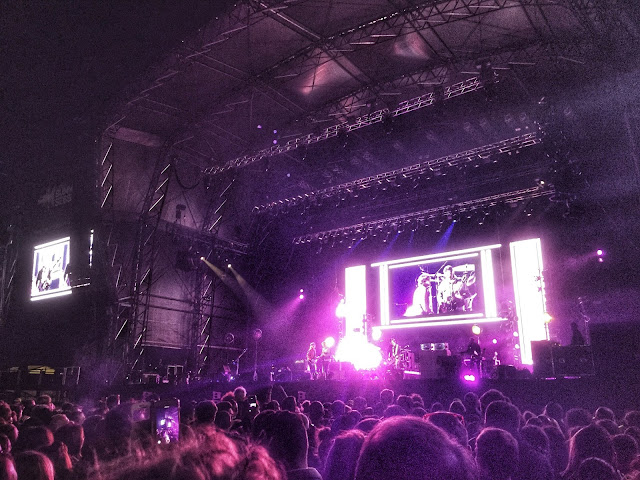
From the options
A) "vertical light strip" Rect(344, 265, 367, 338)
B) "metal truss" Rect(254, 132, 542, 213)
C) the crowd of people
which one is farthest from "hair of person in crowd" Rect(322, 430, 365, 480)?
"vertical light strip" Rect(344, 265, 367, 338)

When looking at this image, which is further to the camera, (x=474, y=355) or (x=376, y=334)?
(x=376, y=334)

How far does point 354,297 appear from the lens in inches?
707

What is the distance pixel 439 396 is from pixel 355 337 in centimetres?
647

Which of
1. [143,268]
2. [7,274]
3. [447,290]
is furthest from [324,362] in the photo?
[7,274]

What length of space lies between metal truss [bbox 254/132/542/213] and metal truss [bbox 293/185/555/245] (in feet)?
4.41

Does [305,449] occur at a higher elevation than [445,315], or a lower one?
lower

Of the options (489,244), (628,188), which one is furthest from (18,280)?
(628,188)

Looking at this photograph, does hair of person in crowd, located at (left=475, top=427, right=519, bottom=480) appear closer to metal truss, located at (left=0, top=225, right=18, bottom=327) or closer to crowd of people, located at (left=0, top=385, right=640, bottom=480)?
crowd of people, located at (left=0, top=385, right=640, bottom=480)

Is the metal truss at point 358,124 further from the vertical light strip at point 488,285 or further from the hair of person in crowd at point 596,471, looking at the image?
the hair of person in crowd at point 596,471

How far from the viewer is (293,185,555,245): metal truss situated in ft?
46.4

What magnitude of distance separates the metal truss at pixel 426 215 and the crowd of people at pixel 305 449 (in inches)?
372

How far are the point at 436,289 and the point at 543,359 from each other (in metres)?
6.01

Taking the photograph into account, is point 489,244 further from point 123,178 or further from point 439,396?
point 123,178

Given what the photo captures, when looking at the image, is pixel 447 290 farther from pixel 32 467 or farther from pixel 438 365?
pixel 32 467
